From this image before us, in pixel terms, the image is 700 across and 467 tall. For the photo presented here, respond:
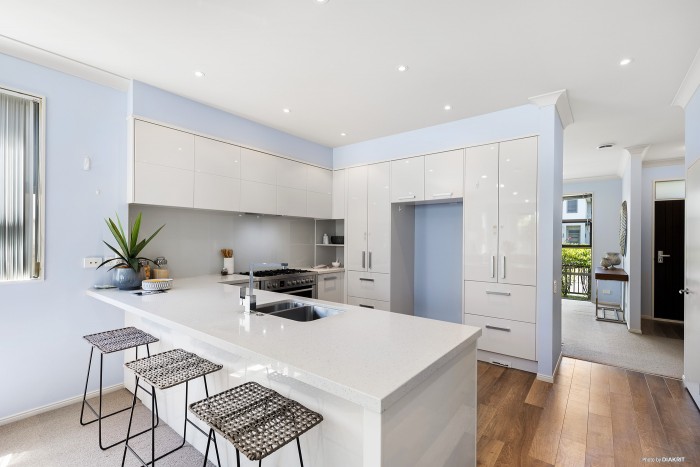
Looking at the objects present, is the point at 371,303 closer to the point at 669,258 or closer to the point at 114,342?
the point at 114,342

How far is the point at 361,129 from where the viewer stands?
3977 mm

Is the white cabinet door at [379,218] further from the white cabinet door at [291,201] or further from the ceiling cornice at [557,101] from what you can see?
the ceiling cornice at [557,101]

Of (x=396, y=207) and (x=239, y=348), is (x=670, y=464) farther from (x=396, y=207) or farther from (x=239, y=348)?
(x=396, y=207)

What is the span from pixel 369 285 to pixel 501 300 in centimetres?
159

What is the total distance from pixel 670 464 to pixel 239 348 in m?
2.63

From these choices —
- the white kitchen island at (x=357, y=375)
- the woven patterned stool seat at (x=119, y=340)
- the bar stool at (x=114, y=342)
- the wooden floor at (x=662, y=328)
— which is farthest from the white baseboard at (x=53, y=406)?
the wooden floor at (x=662, y=328)

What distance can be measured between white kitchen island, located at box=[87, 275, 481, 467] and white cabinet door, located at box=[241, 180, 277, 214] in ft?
5.88

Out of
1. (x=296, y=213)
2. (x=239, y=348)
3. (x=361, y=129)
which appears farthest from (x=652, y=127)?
(x=239, y=348)

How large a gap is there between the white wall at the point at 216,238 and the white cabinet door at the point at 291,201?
0.31 metres

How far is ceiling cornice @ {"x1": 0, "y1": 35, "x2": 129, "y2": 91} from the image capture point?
7.46 ft

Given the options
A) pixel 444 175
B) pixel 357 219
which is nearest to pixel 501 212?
pixel 444 175

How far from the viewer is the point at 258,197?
3.79 m

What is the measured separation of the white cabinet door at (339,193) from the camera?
4.65 m

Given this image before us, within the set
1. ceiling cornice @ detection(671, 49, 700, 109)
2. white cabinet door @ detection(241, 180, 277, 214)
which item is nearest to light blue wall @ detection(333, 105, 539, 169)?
ceiling cornice @ detection(671, 49, 700, 109)
